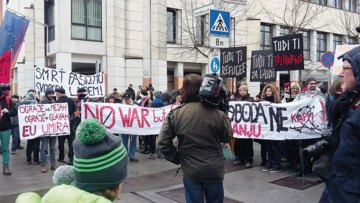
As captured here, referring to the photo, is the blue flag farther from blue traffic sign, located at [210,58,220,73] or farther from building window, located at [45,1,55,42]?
building window, located at [45,1,55,42]

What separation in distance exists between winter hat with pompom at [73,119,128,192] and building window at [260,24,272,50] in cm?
2565

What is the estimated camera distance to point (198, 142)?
10.8 ft

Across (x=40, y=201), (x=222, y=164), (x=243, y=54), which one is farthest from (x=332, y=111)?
(x=243, y=54)

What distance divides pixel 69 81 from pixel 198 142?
799cm

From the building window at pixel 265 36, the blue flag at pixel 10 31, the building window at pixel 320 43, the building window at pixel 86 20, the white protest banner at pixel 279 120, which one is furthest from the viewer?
the building window at pixel 320 43

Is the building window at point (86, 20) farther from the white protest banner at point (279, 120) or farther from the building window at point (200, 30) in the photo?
the white protest banner at point (279, 120)

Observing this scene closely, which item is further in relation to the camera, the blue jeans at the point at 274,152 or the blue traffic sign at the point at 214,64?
the blue traffic sign at the point at 214,64

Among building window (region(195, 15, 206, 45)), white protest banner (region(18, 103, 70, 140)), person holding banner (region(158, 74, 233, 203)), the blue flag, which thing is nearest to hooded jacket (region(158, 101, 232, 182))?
person holding banner (region(158, 74, 233, 203))

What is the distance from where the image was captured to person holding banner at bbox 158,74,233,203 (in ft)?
10.8

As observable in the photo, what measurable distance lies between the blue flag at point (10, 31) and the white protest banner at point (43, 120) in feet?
7.83

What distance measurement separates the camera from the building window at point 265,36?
86.2 ft

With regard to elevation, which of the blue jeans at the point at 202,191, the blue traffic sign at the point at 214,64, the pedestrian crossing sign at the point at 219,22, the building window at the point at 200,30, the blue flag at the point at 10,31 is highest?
the building window at the point at 200,30

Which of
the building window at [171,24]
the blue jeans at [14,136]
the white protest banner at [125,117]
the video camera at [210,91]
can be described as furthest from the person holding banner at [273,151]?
the building window at [171,24]

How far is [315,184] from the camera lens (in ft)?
20.4
